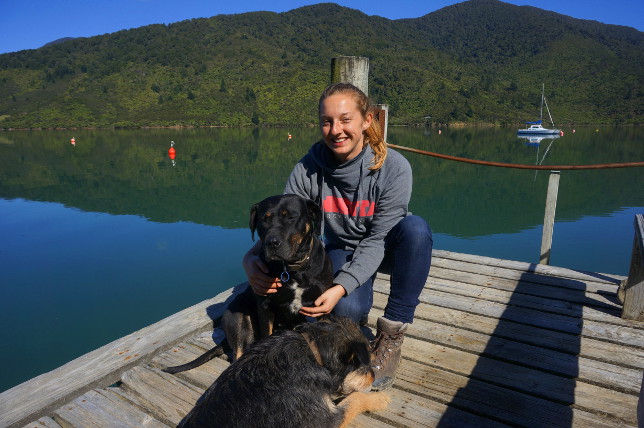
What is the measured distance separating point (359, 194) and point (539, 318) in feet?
6.68

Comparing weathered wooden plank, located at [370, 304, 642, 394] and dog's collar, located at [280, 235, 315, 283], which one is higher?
dog's collar, located at [280, 235, 315, 283]

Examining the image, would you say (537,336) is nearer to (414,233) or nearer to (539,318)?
(539,318)

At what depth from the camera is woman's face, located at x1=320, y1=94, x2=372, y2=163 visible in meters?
2.69

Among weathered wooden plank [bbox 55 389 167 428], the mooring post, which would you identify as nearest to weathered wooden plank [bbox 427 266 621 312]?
the mooring post

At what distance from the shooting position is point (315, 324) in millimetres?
2383

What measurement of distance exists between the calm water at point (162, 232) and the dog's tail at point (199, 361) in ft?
12.3

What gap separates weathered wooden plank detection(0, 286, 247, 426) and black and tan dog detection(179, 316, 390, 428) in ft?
3.02

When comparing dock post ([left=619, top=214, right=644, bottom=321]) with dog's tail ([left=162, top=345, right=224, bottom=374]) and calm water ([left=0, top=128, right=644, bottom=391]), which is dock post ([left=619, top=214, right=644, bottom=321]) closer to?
dog's tail ([left=162, top=345, right=224, bottom=374])

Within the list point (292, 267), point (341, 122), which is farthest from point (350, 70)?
point (292, 267)

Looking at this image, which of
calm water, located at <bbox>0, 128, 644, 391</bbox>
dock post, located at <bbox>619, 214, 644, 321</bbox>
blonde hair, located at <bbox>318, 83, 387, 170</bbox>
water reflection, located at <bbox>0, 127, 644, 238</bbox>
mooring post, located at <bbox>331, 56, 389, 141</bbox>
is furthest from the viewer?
water reflection, located at <bbox>0, 127, 644, 238</bbox>

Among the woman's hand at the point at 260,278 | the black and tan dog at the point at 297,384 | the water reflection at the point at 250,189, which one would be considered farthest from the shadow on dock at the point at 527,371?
the water reflection at the point at 250,189

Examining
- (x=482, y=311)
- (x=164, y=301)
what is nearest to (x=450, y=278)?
(x=482, y=311)

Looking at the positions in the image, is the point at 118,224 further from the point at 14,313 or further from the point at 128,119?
the point at 128,119

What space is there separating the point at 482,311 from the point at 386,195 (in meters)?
1.63
